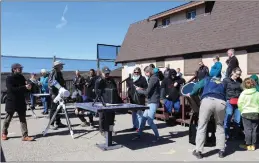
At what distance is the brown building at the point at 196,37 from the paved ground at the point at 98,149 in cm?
547

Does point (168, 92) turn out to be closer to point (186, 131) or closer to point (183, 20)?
point (186, 131)

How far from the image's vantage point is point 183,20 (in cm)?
1606

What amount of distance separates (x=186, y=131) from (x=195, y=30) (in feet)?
26.2

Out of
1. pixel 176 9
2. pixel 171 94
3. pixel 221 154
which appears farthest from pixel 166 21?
pixel 221 154

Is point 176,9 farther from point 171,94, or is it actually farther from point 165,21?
point 171,94

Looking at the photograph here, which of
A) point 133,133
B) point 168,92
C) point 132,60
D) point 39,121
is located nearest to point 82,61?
point 132,60

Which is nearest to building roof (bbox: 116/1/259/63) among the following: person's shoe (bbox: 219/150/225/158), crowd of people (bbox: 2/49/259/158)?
crowd of people (bbox: 2/49/259/158)

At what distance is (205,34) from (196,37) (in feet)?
1.88

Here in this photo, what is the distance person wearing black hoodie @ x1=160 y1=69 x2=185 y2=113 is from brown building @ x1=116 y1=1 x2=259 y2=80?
12.2ft

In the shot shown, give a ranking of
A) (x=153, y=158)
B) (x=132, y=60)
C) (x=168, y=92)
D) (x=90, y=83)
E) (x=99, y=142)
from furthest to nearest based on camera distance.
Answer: (x=132, y=60) < (x=90, y=83) < (x=168, y=92) < (x=99, y=142) < (x=153, y=158)

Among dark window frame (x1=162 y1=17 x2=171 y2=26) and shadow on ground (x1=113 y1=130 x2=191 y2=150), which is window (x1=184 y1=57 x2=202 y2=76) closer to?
dark window frame (x1=162 y1=17 x2=171 y2=26)

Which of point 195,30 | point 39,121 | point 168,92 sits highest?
point 195,30

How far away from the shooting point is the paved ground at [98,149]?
5.55m

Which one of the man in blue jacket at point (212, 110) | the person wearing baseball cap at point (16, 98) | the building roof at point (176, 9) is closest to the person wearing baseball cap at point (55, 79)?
the person wearing baseball cap at point (16, 98)
